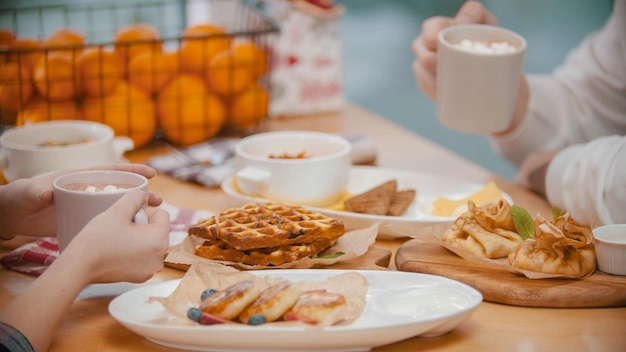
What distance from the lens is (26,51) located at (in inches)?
65.0

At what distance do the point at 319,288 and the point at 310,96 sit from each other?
123 centimetres

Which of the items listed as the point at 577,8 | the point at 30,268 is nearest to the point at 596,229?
the point at 30,268

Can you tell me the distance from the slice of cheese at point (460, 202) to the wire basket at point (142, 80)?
0.68m

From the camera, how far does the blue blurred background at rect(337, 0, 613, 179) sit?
12.7 ft

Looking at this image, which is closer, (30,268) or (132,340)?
(132,340)

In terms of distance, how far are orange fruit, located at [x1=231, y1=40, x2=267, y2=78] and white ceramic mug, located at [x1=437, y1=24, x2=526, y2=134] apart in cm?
61

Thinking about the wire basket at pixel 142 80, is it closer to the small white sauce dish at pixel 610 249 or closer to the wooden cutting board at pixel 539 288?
the wooden cutting board at pixel 539 288

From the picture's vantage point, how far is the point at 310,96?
7.13 feet

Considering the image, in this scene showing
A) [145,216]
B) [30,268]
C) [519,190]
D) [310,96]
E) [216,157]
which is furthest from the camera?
[310,96]

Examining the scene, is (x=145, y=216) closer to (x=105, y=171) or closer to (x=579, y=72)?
(x=105, y=171)

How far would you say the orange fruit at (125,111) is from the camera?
5.78 feet

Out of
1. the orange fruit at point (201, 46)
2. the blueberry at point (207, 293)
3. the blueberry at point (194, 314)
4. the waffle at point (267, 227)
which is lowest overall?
the blueberry at point (194, 314)

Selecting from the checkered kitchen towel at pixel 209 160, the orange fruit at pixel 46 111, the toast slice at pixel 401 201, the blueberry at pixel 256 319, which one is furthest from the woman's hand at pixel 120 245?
the orange fruit at pixel 46 111

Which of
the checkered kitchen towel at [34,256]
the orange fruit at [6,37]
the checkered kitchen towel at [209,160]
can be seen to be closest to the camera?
the checkered kitchen towel at [34,256]
